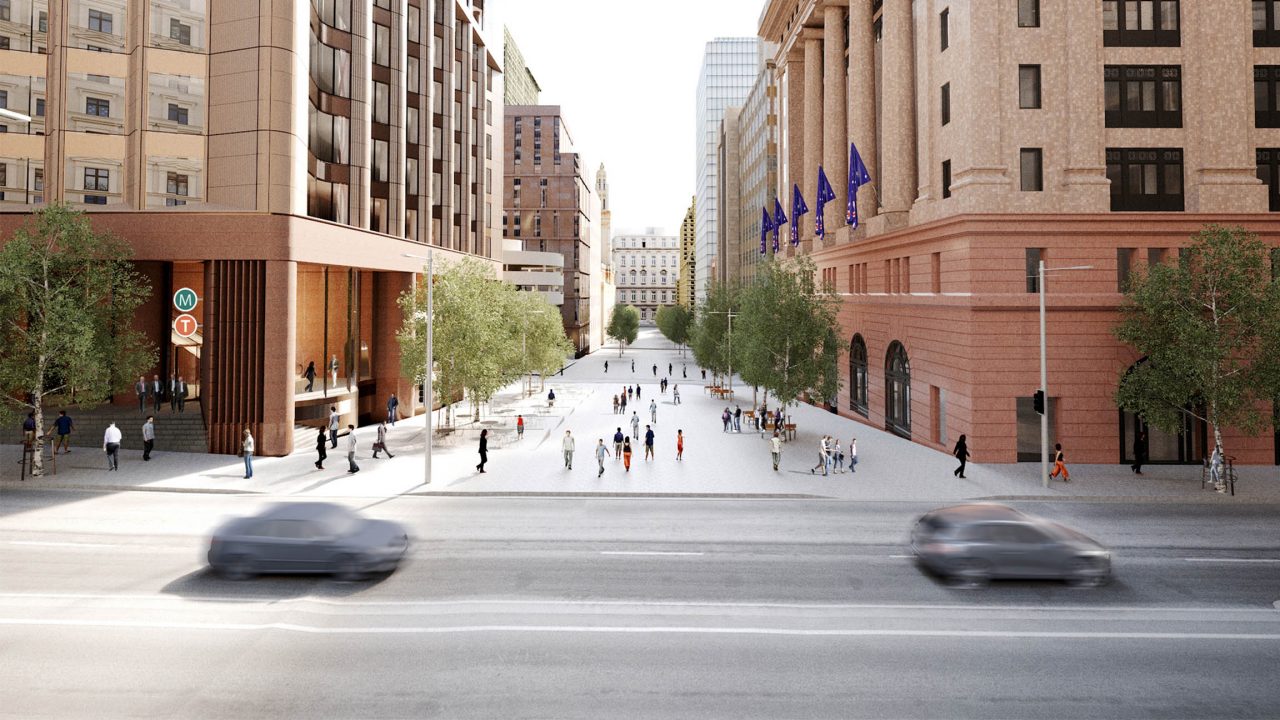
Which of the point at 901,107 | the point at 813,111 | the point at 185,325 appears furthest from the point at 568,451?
the point at 813,111

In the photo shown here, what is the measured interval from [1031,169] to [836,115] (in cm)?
2220

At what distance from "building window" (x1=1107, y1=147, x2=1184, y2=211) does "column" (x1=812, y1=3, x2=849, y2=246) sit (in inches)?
801

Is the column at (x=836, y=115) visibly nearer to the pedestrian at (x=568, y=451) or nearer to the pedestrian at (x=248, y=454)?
the pedestrian at (x=568, y=451)

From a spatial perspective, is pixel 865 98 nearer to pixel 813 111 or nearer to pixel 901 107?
pixel 901 107

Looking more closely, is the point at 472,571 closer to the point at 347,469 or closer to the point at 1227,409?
the point at 347,469

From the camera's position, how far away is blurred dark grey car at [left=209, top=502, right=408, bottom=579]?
1409 centimetres

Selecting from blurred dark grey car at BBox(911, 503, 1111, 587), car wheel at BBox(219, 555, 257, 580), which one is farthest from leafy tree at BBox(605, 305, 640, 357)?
blurred dark grey car at BBox(911, 503, 1111, 587)

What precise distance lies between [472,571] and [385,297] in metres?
29.0

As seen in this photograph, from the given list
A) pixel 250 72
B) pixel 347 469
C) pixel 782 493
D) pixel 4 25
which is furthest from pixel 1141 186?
pixel 4 25

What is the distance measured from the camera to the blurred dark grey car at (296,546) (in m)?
14.1

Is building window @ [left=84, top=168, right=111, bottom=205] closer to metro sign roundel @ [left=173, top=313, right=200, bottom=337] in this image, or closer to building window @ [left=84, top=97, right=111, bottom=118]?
building window @ [left=84, top=97, right=111, bottom=118]

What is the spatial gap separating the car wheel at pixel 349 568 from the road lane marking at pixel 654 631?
6.78 ft

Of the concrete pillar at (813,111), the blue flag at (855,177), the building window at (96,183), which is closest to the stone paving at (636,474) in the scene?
the building window at (96,183)

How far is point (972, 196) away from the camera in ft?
92.3
